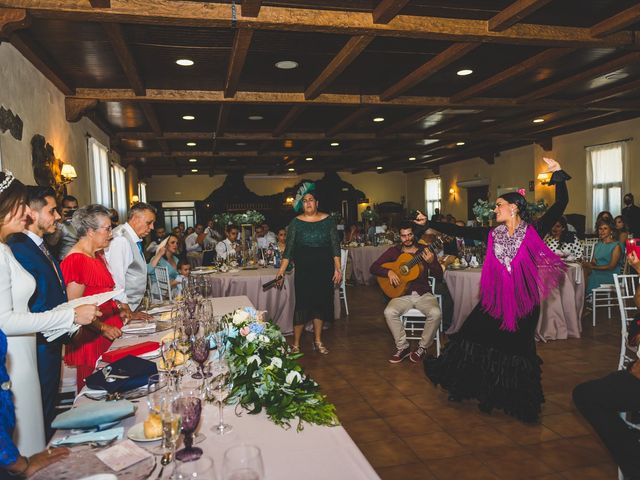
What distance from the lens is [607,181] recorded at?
37.5ft

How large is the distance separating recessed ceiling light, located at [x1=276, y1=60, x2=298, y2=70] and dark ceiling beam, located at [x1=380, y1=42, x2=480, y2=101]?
166cm

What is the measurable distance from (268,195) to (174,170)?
4167 millimetres

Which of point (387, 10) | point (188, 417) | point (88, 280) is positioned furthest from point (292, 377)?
point (387, 10)

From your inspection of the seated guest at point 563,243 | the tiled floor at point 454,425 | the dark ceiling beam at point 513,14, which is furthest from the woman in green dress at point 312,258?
the seated guest at point 563,243

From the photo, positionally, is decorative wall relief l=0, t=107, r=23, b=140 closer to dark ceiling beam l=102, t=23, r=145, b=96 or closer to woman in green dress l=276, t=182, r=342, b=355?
dark ceiling beam l=102, t=23, r=145, b=96

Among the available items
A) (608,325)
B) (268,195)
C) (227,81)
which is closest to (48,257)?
(227,81)

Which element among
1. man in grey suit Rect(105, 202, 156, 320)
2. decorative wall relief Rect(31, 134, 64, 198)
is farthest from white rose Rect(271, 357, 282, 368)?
decorative wall relief Rect(31, 134, 64, 198)

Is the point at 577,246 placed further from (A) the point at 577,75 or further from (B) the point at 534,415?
(B) the point at 534,415

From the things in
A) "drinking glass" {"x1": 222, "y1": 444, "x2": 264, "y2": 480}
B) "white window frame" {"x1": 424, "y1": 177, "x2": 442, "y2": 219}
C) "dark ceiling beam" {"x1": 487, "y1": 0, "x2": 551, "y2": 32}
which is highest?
"dark ceiling beam" {"x1": 487, "y1": 0, "x2": 551, "y2": 32}

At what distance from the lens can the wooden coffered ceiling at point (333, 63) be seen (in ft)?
14.8

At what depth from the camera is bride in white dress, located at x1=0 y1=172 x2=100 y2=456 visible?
179 centimetres

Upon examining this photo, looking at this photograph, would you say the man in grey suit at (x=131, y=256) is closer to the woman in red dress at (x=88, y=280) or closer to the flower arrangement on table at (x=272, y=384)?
the woman in red dress at (x=88, y=280)

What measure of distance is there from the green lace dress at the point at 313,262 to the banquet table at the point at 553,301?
1616 millimetres

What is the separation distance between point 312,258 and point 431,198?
15.7 metres
